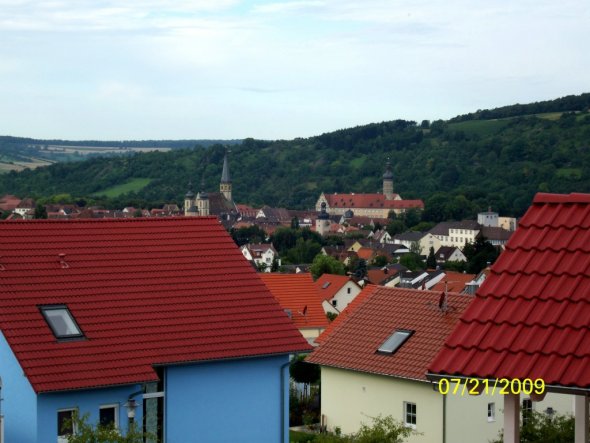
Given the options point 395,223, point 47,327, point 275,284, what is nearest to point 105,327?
point 47,327

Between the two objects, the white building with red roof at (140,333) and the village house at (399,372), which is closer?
the white building with red roof at (140,333)

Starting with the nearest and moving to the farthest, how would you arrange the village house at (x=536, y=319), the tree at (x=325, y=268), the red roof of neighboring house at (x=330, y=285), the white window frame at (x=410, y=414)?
the village house at (x=536, y=319) < the white window frame at (x=410, y=414) < the red roof of neighboring house at (x=330, y=285) < the tree at (x=325, y=268)

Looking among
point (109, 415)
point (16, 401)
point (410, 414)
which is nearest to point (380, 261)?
point (410, 414)

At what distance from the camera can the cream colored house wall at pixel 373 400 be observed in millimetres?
20781

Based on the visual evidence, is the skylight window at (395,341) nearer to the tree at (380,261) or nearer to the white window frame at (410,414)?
the white window frame at (410,414)

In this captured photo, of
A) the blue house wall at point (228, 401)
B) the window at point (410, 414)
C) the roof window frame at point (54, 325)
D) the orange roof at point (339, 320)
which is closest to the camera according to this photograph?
the roof window frame at point (54, 325)

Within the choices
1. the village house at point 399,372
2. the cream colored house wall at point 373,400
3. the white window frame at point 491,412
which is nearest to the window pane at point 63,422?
the village house at point 399,372

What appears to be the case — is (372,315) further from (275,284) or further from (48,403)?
(275,284)

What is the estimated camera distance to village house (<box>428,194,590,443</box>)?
5.07 meters

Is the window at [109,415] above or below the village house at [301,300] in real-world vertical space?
below

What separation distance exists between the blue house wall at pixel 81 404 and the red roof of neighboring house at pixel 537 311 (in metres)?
7.98

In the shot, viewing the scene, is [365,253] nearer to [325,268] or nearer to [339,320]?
[325,268]

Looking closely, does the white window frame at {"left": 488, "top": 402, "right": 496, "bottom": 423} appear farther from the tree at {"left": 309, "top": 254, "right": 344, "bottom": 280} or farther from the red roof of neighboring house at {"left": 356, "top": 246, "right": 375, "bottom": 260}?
the red roof of neighboring house at {"left": 356, "top": 246, "right": 375, "bottom": 260}

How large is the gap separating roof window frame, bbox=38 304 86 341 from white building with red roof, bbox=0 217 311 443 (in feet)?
0.06
